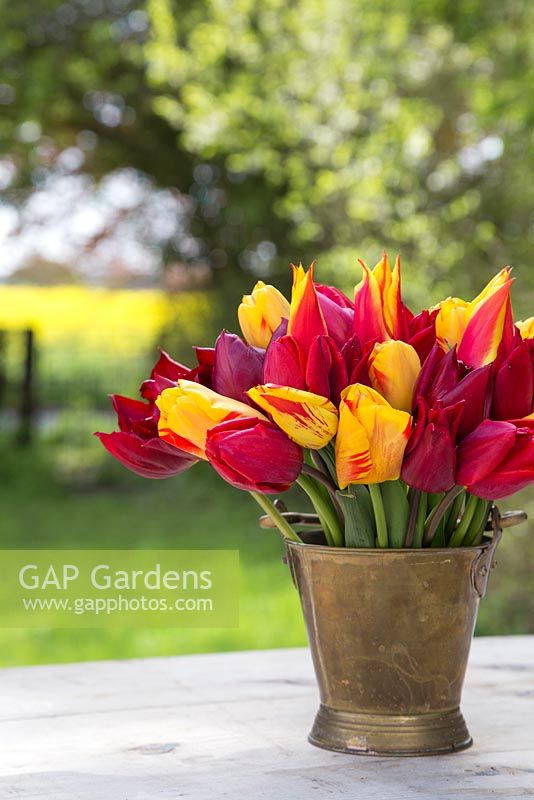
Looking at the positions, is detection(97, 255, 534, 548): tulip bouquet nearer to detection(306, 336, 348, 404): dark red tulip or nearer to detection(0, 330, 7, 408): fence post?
detection(306, 336, 348, 404): dark red tulip

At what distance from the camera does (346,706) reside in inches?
31.4

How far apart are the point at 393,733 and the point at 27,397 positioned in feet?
20.5

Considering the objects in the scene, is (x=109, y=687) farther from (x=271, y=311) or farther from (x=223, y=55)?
(x=223, y=55)

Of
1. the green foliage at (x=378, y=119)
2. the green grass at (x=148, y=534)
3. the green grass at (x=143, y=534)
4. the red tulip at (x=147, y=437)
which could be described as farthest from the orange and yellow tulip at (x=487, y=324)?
the green grass at (x=143, y=534)

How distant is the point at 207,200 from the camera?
20.1 ft

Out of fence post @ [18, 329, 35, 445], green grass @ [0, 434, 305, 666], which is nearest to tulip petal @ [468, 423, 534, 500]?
green grass @ [0, 434, 305, 666]

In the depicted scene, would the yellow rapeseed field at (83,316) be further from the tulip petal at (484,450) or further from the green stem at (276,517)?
the tulip petal at (484,450)

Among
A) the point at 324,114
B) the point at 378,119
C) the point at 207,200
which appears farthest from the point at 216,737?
the point at 207,200

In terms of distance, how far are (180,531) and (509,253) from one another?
8.44 feet

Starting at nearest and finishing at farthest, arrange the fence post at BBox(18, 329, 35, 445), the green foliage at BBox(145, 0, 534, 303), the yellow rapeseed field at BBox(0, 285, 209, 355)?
1. the green foliage at BBox(145, 0, 534, 303)
2. the yellow rapeseed field at BBox(0, 285, 209, 355)
3. the fence post at BBox(18, 329, 35, 445)

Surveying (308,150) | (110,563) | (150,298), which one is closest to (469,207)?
(308,150)

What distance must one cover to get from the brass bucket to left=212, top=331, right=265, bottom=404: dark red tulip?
13 centimetres

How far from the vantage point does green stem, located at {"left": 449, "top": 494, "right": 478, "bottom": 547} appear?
794 millimetres

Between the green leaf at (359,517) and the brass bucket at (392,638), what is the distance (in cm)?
2
